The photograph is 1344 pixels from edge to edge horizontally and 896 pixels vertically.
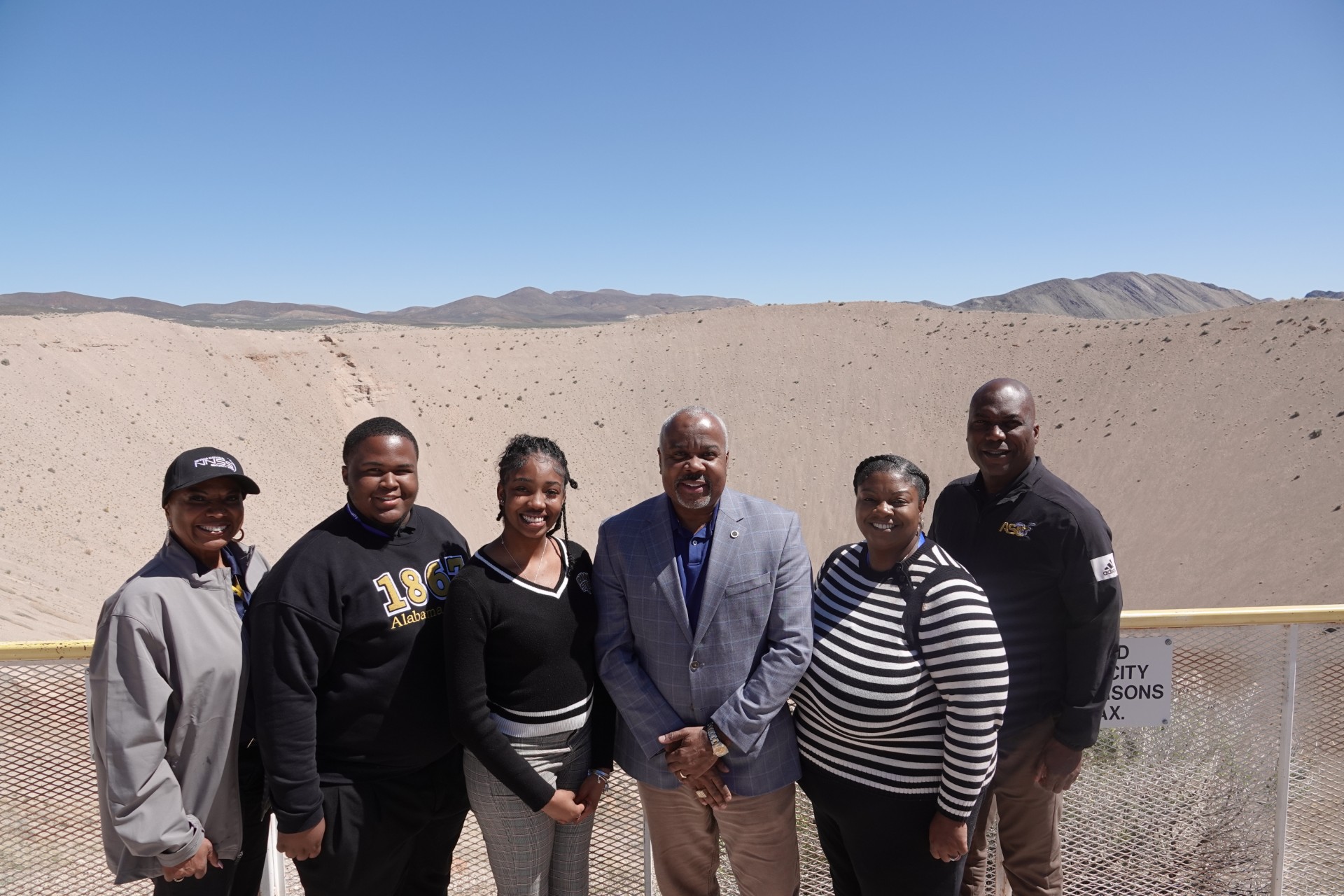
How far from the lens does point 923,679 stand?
106 inches

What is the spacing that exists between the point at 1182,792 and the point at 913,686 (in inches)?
88.6

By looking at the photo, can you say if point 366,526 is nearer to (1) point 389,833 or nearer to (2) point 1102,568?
(1) point 389,833

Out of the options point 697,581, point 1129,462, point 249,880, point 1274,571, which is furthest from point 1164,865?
point 1129,462

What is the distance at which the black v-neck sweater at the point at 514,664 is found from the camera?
2.72m

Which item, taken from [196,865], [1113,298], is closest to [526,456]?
[196,865]

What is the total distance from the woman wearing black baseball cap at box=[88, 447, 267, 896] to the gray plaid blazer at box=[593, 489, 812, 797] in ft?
4.12

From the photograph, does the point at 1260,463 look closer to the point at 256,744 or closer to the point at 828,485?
the point at 828,485

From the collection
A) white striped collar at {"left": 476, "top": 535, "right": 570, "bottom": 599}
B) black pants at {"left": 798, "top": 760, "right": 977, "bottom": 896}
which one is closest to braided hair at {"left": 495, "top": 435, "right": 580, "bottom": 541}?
white striped collar at {"left": 476, "top": 535, "right": 570, "bottom": 599}

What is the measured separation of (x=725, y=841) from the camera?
299cm

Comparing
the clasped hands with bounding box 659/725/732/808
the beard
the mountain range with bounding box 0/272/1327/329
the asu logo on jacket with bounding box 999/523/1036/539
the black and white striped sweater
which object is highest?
the mountain range with bounding box 0/272/1327/329

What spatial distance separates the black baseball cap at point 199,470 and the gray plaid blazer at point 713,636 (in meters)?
1.29

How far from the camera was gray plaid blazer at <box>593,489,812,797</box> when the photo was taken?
288 cm

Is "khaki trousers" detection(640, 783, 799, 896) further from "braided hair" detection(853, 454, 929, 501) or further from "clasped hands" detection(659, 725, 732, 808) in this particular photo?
"braided hair" detection(853, 454, 929, 501)

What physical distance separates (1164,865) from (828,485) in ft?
77.1
